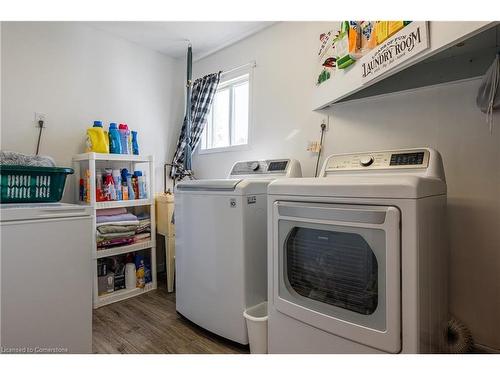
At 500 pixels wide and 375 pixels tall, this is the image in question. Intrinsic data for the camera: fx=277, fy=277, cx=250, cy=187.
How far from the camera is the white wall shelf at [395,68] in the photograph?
966 mm

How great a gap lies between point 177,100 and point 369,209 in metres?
2.90

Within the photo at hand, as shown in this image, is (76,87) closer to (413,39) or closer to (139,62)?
→ (139,62)

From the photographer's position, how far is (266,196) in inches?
71.4

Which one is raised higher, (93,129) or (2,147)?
(93,129)

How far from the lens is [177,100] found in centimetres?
339

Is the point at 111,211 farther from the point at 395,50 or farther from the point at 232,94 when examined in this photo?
the point at 395,50

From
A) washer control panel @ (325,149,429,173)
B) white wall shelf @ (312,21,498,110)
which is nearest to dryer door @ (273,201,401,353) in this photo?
washer control panel @ (325,149,429,173)

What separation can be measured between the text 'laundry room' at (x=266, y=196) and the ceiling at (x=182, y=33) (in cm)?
2

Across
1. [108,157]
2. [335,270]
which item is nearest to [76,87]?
[108,157]

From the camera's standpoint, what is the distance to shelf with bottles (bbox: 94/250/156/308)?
2.42 m

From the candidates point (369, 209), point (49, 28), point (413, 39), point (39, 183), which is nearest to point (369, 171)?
point (369, 209)

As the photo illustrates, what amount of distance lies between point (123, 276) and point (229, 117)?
6.28ft

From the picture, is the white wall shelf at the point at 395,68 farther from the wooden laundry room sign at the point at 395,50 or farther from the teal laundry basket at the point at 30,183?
the teal laundry basket at the point at 30,183

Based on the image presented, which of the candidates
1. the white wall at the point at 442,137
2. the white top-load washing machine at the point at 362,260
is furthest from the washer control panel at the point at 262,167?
the white top-load washing machine at the point at 362,260
